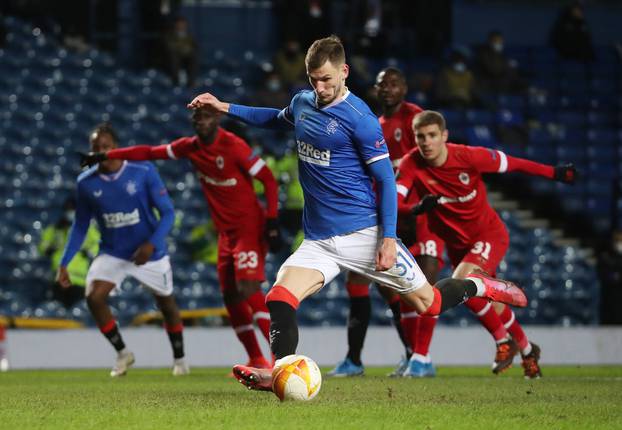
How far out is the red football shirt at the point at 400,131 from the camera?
10258mm

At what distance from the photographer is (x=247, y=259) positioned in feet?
34.0

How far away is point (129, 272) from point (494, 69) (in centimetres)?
1022

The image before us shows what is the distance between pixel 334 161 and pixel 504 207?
12.1m

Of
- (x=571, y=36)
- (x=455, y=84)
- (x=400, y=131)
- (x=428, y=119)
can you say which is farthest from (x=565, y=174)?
(x=571, y=36)

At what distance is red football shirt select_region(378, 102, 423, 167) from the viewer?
33.7 ft

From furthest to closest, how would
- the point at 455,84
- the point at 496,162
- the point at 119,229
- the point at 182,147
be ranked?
the point at 455,84
the point at 119,229
the point at 182,147
the point at 496,162

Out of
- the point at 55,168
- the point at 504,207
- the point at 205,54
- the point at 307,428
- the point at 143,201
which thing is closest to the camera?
the point at 307,428

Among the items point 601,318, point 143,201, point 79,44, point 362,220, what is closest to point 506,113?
point 601,318

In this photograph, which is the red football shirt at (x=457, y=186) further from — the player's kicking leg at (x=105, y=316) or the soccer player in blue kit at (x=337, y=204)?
the player's kicking leg at (x=105, y=316)

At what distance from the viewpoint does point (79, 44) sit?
1908cm

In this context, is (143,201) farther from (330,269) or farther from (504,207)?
(504,207)

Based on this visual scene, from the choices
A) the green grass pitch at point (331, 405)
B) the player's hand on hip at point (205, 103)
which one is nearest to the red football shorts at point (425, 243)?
the green grass pitch at point (331, 405)

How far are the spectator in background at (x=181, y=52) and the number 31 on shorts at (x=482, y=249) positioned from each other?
32.1 ft

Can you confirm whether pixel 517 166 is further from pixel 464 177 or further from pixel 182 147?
pixel 182 147
